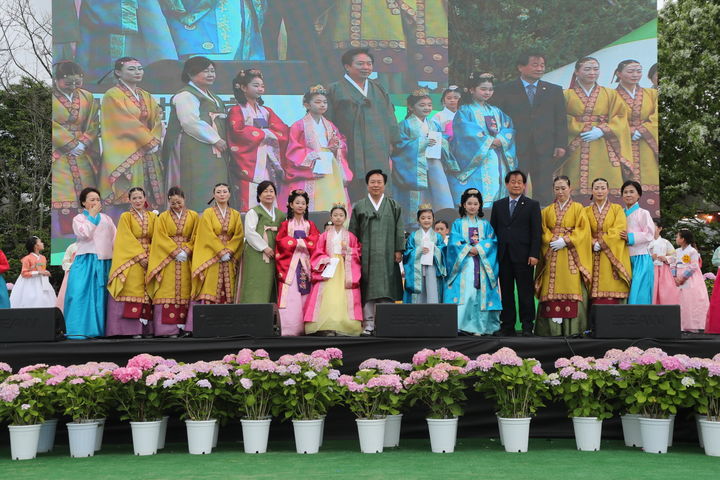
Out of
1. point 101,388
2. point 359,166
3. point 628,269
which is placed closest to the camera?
point 101,388

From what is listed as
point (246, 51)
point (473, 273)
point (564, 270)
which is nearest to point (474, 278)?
point (473, 273)

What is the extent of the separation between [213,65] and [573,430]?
670 cm

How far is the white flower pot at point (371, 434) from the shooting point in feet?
14.2

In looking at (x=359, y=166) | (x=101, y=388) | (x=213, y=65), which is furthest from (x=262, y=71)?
(x=101, y=388)

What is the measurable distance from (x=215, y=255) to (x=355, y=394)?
6.93 feet

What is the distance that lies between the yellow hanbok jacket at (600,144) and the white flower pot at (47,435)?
7090 mm

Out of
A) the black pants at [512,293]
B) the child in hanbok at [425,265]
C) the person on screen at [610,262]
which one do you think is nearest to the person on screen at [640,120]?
the person on screen at [610,262]

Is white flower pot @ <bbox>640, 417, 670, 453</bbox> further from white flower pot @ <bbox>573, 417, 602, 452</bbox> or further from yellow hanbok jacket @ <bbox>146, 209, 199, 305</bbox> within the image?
yellow hanbok jacket @ <bbox>146, 209, 199, 305</bbox>

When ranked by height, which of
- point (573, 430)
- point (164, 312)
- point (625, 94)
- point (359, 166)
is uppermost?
point (625, 94)

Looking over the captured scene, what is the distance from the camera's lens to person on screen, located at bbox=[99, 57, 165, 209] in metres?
9.59

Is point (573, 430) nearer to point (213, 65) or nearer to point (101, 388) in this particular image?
point (101, 388)

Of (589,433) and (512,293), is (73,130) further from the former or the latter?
(589,433)

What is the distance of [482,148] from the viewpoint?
9742mm

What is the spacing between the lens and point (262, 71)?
962 centimetres
